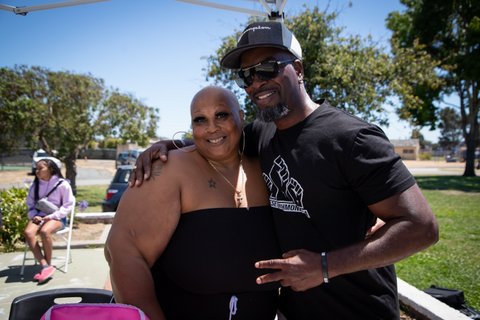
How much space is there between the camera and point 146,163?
195 cm

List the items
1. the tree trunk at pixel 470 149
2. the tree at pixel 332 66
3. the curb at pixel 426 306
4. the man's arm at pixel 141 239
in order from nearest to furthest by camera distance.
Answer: the man's arm at pixel 141 239, the curb at pixel 426 306, the tree at pixel 332 66, the tree trunk at pixel 470 149

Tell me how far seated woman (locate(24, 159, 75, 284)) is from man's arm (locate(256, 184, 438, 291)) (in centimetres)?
514

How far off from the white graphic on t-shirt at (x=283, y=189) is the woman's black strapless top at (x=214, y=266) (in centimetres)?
19

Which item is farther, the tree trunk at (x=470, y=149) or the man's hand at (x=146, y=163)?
the tree trunk at (x=470, y=149)

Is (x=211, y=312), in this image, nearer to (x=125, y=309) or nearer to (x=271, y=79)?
(x=125, y=309)

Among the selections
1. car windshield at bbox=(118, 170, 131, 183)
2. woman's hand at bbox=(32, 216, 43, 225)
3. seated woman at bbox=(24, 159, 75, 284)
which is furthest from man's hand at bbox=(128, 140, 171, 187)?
car windshield at bbox=(118, 170, 131, 183)

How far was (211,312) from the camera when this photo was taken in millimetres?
1878

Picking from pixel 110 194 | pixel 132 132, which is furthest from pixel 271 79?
pixel 132 132

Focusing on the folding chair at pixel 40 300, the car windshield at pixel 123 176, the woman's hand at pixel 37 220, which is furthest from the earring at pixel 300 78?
the car windshield at pixel 123 176

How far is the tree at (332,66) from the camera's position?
9578mm

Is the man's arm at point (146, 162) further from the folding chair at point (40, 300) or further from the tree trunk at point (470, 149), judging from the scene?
the tree trunk at point (470, 149)

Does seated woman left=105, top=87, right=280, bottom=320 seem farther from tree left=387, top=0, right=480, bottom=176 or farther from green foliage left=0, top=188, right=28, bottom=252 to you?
tree left=387, top=0, right=480, bottom=176

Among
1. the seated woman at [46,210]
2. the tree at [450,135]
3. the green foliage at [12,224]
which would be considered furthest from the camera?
the tree at [450,135]

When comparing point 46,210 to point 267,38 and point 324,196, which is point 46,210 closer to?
point 267,38
